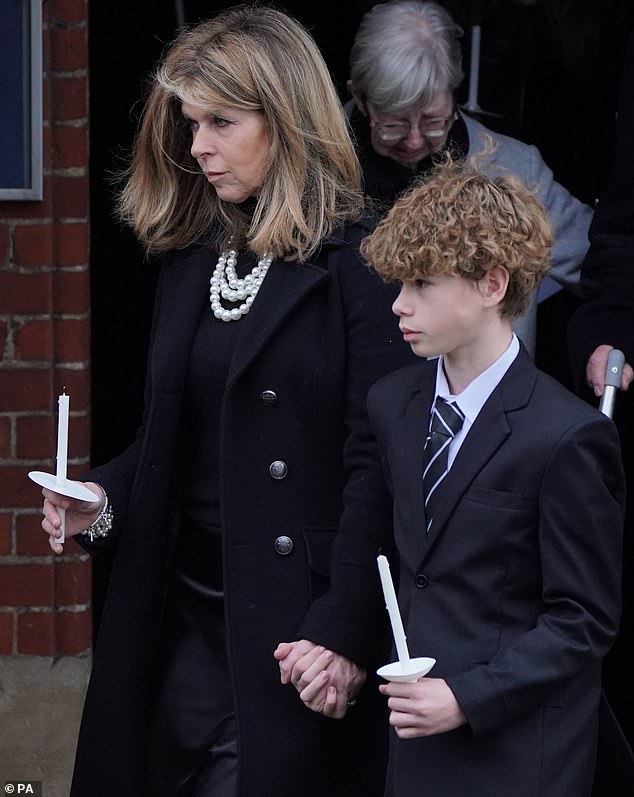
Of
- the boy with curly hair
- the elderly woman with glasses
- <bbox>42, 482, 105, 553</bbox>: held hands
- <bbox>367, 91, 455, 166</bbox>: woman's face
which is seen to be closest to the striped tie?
the boy with curly hair

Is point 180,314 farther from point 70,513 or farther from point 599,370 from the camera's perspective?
point 599,370

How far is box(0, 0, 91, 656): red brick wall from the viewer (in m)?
3.60

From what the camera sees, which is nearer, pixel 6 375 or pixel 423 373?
pixel 423 373

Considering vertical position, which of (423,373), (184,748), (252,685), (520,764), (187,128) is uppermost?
(187,128)

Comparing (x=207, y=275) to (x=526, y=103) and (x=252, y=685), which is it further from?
(x=526, y=103)

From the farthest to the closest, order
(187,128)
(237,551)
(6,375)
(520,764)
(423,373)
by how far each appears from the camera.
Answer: (6,375) < (187,128) < (237,551) < (423,373) < (520,764)

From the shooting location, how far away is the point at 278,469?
2654mm

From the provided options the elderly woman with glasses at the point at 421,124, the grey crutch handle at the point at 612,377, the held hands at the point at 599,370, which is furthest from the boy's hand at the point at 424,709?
the elderly woman with glasses at the point at 421,124

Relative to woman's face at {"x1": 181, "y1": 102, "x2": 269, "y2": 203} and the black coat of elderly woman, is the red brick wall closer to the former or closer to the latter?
the black coat of elderly woman

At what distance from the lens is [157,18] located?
3986 millimetres

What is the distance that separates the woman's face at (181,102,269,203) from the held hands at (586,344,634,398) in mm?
812

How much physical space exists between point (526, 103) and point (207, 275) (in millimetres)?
1695

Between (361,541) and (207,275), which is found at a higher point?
(207,275)

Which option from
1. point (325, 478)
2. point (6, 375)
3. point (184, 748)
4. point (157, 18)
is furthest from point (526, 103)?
point (184, 748)
